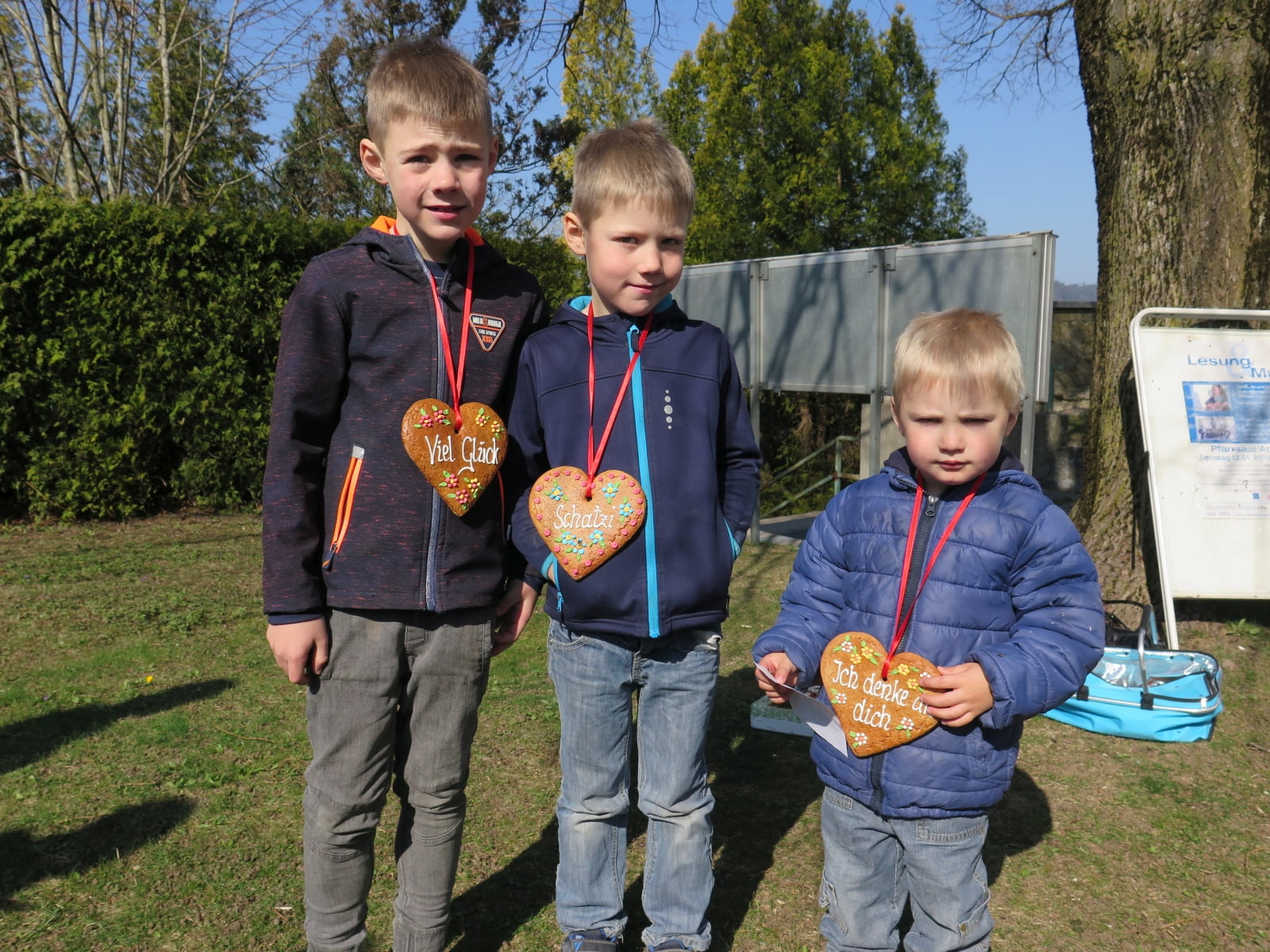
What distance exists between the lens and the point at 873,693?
6.02 feet

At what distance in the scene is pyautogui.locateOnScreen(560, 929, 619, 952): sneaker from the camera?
2064 mm

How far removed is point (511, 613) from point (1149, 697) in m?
2.62

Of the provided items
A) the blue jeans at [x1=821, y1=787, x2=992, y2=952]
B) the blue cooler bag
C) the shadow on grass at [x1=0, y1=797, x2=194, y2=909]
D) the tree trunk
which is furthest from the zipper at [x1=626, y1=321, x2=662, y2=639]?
the tree trunk

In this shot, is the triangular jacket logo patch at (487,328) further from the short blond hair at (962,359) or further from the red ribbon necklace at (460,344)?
the short blond hair at (962,359)

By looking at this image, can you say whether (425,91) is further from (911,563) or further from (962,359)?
(911,563)

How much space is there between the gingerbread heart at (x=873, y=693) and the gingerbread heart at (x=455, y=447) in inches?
31.4

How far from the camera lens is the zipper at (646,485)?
1953 millimetres

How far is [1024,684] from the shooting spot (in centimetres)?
171

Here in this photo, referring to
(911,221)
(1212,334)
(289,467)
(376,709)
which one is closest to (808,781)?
(376,709)

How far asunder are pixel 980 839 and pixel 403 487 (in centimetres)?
134

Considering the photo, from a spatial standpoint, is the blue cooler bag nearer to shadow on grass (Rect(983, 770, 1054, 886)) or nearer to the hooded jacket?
shadow on grass (Rect(983, 770, 1054, 886))

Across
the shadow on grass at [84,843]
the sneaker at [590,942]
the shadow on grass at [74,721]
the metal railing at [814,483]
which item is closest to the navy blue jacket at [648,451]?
the sneaker at [590,942]

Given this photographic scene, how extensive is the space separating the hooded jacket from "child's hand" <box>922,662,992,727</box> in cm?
92

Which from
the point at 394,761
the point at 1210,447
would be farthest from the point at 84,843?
the point at 1210,447
